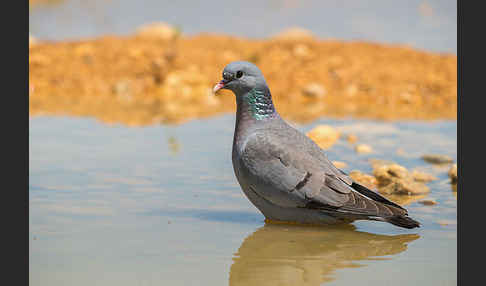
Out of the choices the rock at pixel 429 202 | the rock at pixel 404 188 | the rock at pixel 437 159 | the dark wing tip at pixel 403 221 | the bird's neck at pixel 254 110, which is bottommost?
the dark wing tip at pixel 403 221

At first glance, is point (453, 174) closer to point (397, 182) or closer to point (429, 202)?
point (397, 182)

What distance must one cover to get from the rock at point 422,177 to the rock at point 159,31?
507 inches

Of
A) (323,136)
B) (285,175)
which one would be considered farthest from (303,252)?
(323,136)

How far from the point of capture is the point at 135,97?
14.2 metres

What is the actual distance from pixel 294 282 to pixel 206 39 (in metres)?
15.5

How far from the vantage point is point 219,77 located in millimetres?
15336

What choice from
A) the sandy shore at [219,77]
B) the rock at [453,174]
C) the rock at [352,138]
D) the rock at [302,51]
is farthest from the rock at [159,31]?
the rock at [453,174]

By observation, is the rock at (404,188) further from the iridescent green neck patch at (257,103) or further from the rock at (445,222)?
the iridescent green neck patch at (257,103)

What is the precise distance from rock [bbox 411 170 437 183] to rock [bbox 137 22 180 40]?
42.3ft

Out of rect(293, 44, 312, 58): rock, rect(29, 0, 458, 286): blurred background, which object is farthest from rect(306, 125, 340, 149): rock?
rect(293, 44, 312, 58): rock

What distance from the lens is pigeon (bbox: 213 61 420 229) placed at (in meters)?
4.88

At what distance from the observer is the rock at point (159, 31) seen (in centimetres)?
1878

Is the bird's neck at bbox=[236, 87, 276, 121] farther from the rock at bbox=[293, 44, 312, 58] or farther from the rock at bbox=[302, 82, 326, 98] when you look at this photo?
the rock at bbox=[293, 44, 312, 58]

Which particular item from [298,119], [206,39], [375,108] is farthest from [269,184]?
[206,39]
